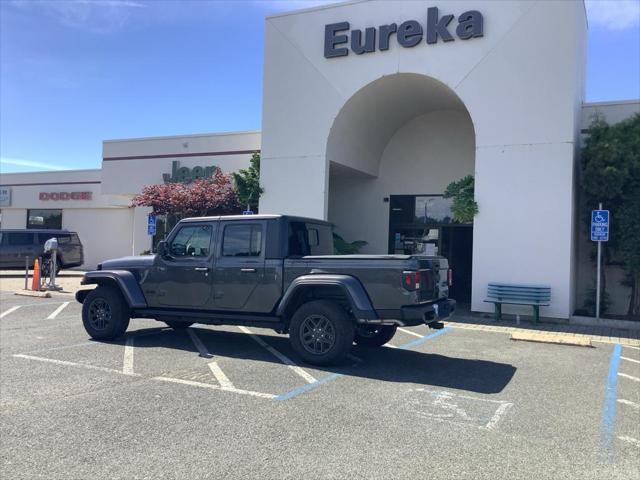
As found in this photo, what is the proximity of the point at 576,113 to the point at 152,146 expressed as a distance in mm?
15708

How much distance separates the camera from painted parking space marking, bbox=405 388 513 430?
5.05 meters

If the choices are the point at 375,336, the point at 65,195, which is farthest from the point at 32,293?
the point at 65,195

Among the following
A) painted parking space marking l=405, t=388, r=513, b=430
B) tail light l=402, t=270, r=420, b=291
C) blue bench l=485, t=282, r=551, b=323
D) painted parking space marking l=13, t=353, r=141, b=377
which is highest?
tail light l=402, t=270, r=420, b=291

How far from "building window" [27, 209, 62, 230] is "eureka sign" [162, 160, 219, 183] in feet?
33.8

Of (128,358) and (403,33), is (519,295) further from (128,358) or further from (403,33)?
(128,358)

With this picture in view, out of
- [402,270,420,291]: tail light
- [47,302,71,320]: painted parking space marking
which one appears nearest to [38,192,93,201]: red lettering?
[47,302,71,320]: painted parking space marking

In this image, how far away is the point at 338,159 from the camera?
1545cm

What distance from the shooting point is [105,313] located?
859cm

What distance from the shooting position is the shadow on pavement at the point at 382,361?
660cm

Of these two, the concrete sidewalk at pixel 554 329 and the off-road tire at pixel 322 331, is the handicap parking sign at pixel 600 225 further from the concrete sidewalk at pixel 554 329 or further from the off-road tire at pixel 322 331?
the off-road tire at pixel 322 331

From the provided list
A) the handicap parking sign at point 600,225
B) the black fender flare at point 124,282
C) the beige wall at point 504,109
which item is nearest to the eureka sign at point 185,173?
the beige wall at point 504,109

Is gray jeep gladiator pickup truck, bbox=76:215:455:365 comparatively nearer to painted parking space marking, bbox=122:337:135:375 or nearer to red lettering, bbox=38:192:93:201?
painted parking space marking, bbox=122:337:135:375

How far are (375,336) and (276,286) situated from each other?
6.29 ft

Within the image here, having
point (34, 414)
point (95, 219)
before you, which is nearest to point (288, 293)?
point (34, 414)
